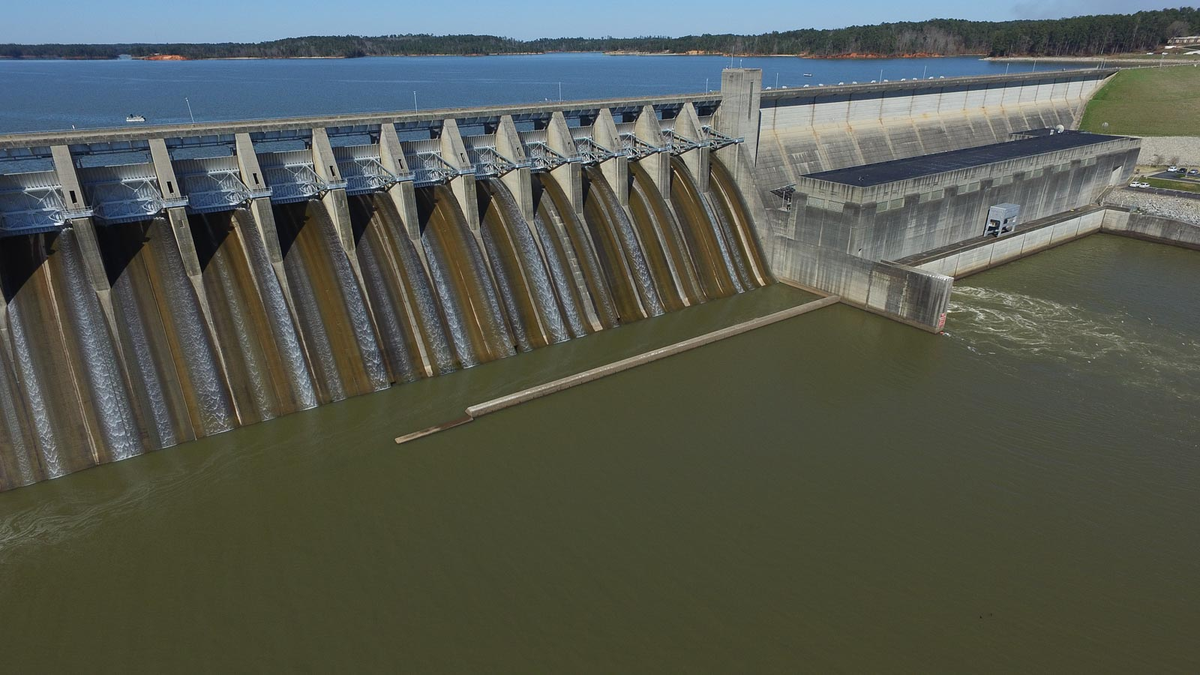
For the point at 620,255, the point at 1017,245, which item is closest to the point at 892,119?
the point at 1017,245

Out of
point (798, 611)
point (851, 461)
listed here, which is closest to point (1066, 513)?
point (851, 461)

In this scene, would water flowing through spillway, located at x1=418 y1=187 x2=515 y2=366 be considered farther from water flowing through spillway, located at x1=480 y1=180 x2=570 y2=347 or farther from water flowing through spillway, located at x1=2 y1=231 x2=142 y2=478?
water flowing through spillway, located at x1=2 y1=231 x2=142 y2=478

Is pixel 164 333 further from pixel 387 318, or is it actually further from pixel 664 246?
pixel 664 246

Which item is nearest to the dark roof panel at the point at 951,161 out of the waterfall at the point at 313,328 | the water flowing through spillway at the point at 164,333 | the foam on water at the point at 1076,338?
the foam on water at the point at 1076,338

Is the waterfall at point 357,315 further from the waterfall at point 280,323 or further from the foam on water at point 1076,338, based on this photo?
→ the foam on water at point 1076,338

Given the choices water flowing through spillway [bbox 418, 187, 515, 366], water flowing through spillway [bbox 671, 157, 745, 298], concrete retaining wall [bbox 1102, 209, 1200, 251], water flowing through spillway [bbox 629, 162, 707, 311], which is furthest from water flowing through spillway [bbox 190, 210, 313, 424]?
concrete retaining wall [bbox 1102, 209, 1200, 251]
